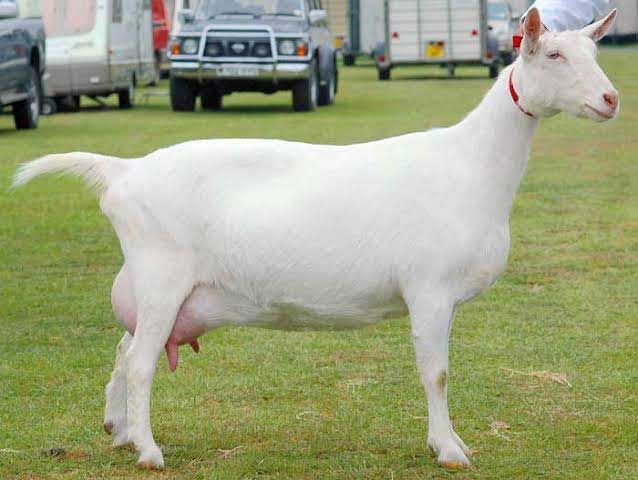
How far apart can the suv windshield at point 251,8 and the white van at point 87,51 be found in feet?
5.49

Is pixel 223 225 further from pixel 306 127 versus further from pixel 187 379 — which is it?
pixel 306 127

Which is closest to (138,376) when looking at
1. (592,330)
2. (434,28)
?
(592,330)

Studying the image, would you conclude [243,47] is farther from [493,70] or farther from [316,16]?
[493,70]

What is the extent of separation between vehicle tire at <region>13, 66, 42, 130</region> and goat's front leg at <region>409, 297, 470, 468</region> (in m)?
Answer: 15.2

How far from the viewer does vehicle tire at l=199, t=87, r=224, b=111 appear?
80.1ft

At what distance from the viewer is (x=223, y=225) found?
532cm

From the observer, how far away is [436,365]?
5305 millimetres

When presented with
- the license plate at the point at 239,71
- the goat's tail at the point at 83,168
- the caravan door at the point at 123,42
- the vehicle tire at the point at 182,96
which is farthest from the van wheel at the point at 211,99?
the goat's tail at the point at 83,168

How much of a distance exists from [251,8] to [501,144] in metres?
18.2

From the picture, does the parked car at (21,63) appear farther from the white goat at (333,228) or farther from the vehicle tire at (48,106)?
the white goat at (333,228)

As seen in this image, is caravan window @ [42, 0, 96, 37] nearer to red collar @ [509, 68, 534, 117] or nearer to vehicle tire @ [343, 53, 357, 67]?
red collar @ [509, 68, 534, 117]

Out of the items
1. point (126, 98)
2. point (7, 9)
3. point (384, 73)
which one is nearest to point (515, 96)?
point (7, 9)

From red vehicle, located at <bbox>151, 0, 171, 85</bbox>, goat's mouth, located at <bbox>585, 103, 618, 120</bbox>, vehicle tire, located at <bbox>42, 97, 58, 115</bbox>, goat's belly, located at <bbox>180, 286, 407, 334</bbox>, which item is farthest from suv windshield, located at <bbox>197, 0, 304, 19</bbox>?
goat's mouth, located at <bbox>585, 103, 618, 120</bbox>

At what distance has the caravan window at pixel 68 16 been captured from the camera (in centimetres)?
2366
